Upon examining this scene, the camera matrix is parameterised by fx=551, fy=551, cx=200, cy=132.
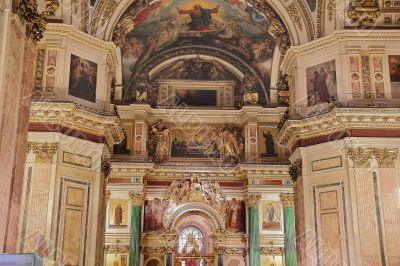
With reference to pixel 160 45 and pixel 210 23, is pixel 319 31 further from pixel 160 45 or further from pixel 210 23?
pixel 160 45

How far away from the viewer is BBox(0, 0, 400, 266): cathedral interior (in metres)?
13.4

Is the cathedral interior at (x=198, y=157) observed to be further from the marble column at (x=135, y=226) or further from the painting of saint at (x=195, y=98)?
the painting of saint at (x=195, y=98)

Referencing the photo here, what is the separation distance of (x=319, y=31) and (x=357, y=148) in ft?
13.0

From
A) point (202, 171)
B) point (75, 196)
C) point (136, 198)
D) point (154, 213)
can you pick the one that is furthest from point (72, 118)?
point (202, 171)

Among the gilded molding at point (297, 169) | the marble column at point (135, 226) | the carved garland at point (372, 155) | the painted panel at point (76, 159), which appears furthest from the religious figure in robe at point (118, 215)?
the carved garland at point (372, 155)

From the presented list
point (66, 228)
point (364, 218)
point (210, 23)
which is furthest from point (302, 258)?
point (210, 23)

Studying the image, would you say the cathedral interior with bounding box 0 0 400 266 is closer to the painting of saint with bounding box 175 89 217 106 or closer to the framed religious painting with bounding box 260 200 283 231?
the framed religious painting with bounding box 260 200 283 231

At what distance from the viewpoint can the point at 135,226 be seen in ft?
69.9

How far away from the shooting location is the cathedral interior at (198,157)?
13.4 m

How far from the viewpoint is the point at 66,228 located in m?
13.8

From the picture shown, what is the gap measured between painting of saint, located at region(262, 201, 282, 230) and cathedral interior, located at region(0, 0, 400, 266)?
0.19 feet

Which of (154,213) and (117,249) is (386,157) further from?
(117,249)

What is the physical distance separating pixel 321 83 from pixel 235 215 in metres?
8.75

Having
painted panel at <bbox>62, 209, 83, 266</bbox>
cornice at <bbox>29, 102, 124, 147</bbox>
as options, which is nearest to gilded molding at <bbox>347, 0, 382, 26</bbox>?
cornice at <bbox>29, 102, 124, 147</bbox>
